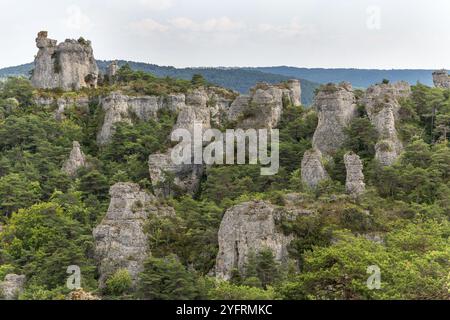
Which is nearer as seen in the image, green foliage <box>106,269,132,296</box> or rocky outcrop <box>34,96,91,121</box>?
green foliage <box>106,269,132,296</box>

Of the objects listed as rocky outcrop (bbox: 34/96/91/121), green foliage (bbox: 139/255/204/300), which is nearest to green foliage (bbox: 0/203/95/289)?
green foliage (bbox: 139/255/204/300)

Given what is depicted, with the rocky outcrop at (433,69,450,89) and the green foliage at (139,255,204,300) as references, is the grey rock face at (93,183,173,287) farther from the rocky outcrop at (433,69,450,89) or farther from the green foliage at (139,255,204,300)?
the rocky outcrop at (433,69,450,89)

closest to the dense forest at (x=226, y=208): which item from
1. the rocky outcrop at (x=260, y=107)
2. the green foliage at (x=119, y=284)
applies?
the green foliage at (x=119, y=284)

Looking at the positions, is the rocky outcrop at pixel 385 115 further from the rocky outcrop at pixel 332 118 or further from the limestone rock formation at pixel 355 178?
the limestone rock formation at pixel 355 178

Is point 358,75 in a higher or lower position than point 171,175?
higher

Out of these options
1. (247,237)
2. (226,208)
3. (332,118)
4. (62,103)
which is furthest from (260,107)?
(247,237)

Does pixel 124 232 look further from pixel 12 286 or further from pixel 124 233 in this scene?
pixel 12 286
